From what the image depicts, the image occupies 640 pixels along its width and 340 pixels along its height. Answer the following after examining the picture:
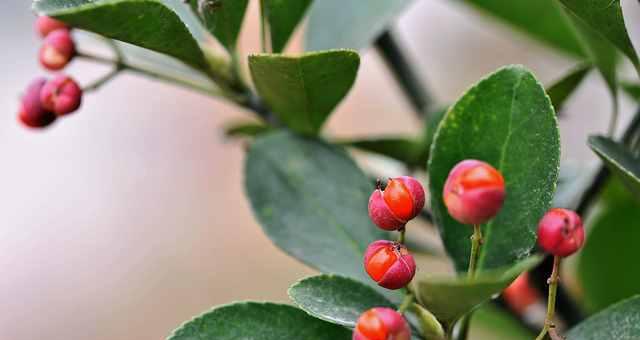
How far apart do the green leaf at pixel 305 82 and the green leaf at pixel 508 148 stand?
0.11m

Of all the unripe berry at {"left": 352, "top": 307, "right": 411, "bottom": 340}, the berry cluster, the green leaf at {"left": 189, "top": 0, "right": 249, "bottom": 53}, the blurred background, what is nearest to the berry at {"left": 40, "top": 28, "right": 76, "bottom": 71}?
the berry cluster

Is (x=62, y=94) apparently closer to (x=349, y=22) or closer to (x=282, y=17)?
(x=282, y=17)

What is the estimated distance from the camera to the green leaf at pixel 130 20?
61 centimetres

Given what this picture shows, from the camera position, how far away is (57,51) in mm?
820

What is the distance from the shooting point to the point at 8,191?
3.97 meters

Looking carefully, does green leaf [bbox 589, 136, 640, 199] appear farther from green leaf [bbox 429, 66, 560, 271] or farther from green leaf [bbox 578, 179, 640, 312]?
green leaf [bbox 578, 179, 640, 312]

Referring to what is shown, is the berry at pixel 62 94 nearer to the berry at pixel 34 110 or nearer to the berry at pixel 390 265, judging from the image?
the berry at pixel 34 110

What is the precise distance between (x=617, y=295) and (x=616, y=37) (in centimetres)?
50

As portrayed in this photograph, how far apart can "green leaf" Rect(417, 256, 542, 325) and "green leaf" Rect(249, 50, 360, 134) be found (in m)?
0.22

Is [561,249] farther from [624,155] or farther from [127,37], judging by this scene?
[127,37]

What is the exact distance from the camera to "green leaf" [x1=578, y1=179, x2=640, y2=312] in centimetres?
110

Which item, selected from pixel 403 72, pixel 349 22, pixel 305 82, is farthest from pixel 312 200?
pixel 403 72

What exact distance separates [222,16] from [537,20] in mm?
557

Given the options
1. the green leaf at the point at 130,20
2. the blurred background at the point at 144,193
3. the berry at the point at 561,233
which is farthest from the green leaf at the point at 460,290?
the blurred background at the point at 144,193
